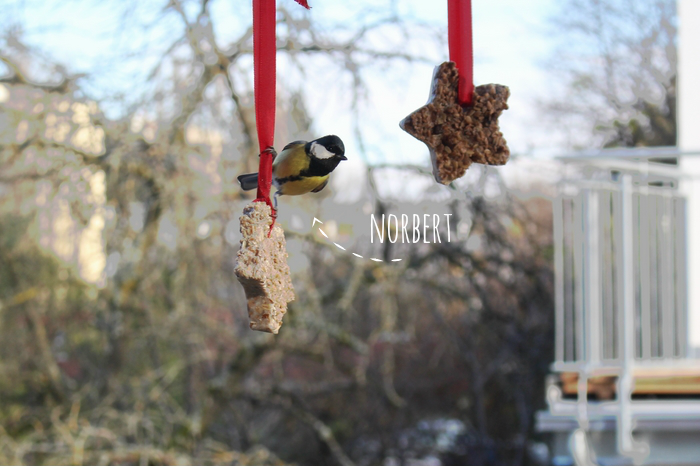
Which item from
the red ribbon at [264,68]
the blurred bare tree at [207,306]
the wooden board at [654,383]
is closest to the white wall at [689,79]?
the blurred bare tree at [207,306]

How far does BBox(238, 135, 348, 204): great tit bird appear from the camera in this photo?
2.16 feet

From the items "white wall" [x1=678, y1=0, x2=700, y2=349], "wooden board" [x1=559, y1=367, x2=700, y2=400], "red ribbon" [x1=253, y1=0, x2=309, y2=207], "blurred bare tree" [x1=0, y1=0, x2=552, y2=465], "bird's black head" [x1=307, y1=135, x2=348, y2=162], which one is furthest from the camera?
"white wall" [x1=678, y1=0, x2=700, y2=349]

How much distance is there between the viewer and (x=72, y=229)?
2812 millimetres

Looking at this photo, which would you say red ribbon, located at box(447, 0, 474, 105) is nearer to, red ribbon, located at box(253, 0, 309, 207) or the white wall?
red ribbon, located at box(253, 0, 309, 207)

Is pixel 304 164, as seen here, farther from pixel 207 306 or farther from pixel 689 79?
pixel 689 79

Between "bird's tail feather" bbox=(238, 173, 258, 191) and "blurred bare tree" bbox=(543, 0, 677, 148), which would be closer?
"bird's tail feather" bbox=(238, 173, 258, 191)

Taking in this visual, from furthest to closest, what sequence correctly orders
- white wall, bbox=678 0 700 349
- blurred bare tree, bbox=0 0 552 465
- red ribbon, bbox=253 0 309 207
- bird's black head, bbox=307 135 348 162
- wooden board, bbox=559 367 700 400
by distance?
white wall, bbox=678 0 700 349 → blurred bare tree, bbox=0 0 552 465 → wooden board, bbox=559 367 700 400 → bird's black head, bbox=307 135 348 162 → red ribbon, bbox=253 0 309 207

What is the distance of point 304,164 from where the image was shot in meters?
0.66

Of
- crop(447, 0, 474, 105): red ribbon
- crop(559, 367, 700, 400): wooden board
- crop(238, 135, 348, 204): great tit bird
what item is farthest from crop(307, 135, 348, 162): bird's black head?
crop(559, 367, 700, 400): wooden board

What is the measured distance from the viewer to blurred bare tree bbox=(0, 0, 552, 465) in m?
2.69

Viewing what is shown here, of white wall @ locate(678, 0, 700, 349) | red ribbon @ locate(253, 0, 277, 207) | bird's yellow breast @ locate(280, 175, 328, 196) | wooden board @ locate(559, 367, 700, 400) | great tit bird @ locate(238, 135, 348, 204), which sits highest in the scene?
white wall @ locate(678, 0, 700, 349)

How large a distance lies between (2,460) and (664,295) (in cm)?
258

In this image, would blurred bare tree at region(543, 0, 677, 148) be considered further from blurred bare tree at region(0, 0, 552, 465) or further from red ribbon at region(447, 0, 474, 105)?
red ribbon at region(447, 0, 474, 105)

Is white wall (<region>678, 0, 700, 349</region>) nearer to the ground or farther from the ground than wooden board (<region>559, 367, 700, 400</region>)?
farther from the ground
